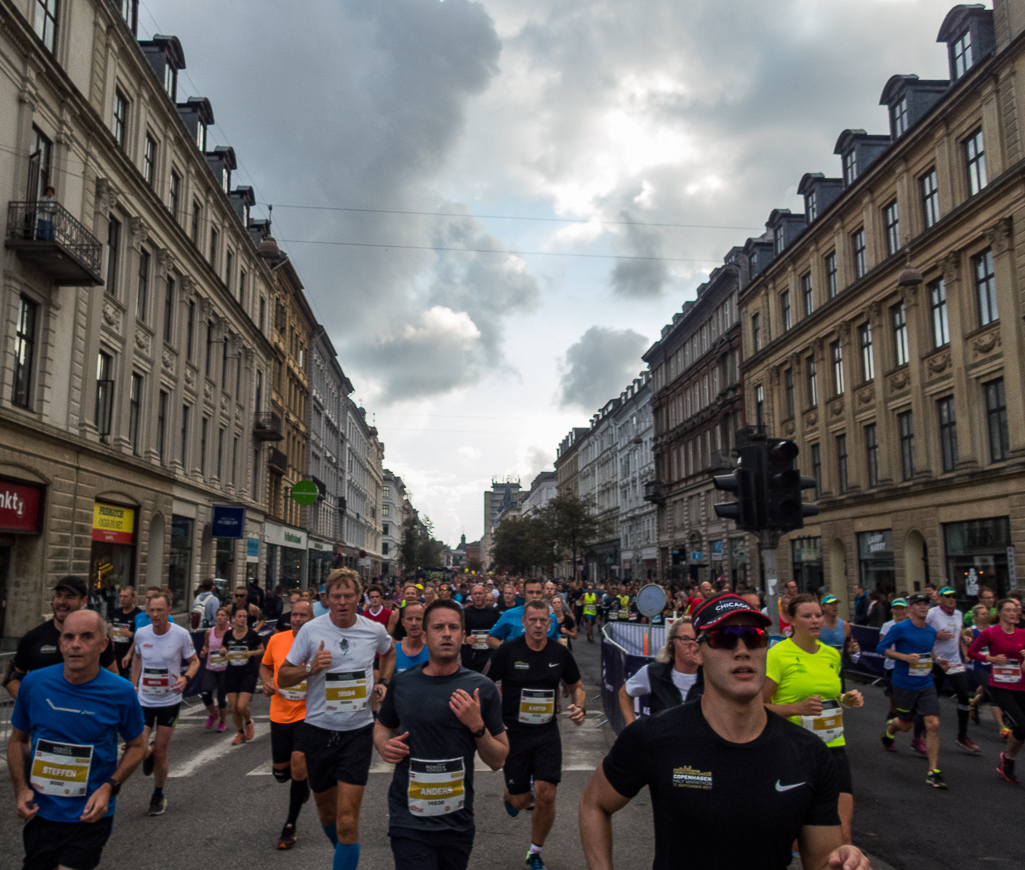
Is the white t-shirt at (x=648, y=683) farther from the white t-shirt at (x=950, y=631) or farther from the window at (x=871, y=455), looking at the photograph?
the window at (x=871, y=455)

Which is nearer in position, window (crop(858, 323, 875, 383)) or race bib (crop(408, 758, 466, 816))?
race bib (crop(408, 758, 466, 816))

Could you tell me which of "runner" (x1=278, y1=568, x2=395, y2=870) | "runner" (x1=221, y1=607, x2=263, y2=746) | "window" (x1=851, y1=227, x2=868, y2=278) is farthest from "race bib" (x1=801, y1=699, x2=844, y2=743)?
"window" (x1=851, y1=227, x2=868, y2=278)

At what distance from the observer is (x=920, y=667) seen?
372 inches

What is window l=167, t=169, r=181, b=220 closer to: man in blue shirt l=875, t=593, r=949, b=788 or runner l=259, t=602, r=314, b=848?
runner l=259, t=602, r=314, b=848

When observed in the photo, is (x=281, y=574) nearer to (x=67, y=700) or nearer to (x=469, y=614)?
(x=469, y=614)

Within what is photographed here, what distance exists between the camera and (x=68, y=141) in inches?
778

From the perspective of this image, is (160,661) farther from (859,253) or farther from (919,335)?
(859,253)

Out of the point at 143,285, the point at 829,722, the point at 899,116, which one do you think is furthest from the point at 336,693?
the point at 899,116

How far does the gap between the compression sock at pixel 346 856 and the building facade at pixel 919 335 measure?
871 inches

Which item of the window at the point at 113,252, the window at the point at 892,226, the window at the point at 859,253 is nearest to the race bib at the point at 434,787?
the window at the point at 113,252

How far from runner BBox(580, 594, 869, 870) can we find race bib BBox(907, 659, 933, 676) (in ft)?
25.5

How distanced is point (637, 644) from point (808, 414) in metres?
23.6

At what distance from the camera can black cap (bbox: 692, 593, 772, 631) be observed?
268 centimetres

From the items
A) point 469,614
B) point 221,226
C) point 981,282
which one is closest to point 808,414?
point 981,282
